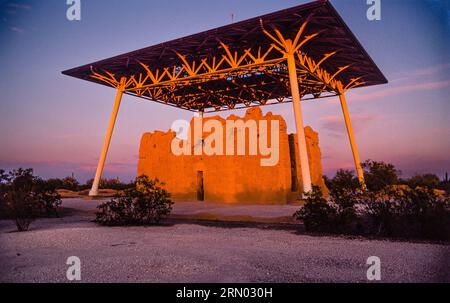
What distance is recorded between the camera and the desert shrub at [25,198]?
28.8ft

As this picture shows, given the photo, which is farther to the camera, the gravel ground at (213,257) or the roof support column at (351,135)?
the roof support column at (351,135)

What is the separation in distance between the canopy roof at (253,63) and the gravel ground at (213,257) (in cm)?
952

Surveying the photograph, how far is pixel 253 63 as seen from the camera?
15.0m

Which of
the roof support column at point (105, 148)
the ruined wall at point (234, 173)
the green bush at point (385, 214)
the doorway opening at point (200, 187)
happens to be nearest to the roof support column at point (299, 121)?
the ruined wall at point (234, 173)

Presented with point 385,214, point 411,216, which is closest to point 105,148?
point 385,214

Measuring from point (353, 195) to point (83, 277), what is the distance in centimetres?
680

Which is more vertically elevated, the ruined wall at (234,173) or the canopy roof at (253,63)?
the canopy roof at (253,63)

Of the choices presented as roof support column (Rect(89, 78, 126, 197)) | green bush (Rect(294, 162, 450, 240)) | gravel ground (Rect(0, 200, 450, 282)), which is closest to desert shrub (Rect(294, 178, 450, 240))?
green bush (Rect(294, 162, 450, 240))

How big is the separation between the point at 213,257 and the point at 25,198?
717cm

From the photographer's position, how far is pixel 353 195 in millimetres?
8211

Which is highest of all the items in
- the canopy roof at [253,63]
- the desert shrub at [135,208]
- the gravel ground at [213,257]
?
the canopy roof at [253,63]

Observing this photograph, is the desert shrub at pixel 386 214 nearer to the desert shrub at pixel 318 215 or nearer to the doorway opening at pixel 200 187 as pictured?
the desert shrub at pixel 318 215

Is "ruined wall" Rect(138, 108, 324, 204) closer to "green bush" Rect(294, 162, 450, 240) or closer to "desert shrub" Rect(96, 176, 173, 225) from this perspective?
"desert shrub" Rect(96, 176, 173, 225)

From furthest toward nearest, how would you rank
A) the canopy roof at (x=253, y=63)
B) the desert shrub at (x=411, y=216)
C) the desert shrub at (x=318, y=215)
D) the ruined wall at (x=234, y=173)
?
the ruined wall at (x=234, y=173)
the canopy roof at (x=253, y=63)
the desert shrub at (x=318, y=215)
the desert shrub at (x=411, y=216)
